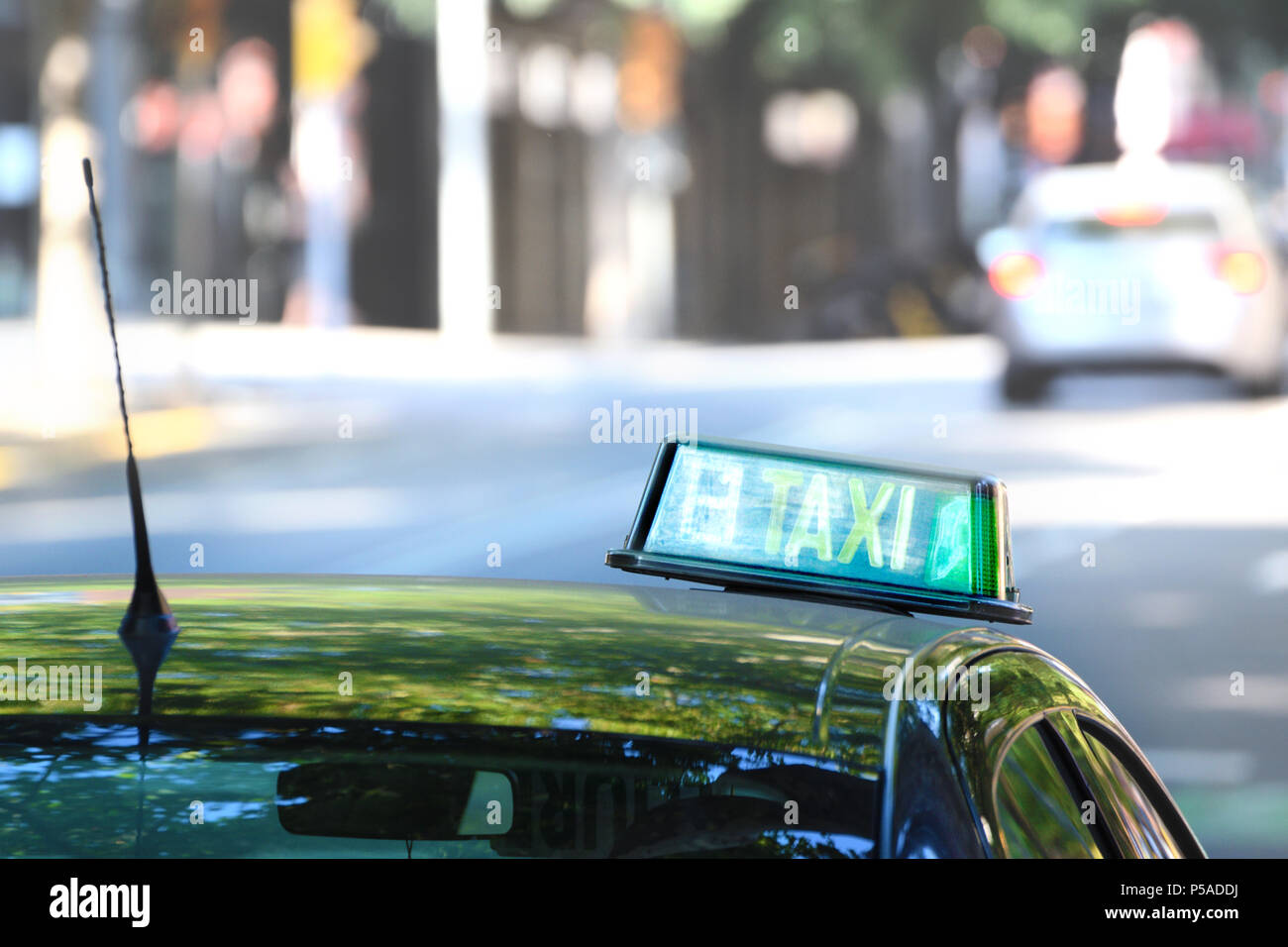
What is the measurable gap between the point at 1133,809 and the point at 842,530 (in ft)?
1.75

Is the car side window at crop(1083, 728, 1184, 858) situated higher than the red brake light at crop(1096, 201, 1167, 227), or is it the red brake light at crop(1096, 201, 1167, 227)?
the red brake light at crop(1096, 201, 1167, 227)

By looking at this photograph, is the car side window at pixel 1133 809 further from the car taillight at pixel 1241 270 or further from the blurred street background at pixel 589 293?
the car taillight at pixel 1241 270

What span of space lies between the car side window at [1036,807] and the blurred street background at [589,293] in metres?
3.41

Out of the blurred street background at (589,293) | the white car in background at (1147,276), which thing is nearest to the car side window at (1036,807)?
the blurred street background at (589,293)

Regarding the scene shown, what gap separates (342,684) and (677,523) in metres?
0.64

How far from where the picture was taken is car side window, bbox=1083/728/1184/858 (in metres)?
2.51

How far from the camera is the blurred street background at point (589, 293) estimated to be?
11164 mm

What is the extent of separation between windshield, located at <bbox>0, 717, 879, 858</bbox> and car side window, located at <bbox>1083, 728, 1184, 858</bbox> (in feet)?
2.57

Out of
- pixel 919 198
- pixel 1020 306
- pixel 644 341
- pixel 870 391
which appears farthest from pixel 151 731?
pixel 919 198

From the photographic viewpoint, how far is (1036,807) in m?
2.13

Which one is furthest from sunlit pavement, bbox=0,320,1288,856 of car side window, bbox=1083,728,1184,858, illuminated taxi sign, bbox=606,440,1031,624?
illuminated taxi sign, bbox=606,440,1031,624

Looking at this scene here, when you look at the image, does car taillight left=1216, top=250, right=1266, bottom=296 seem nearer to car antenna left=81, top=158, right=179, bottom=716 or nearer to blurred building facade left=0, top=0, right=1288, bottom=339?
blurred building facade left=0, top=0, right=1288, bottom=339

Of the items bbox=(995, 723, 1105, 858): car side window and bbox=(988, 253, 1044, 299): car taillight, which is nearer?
bbox=(995, 723, 1105, 858): car side window
